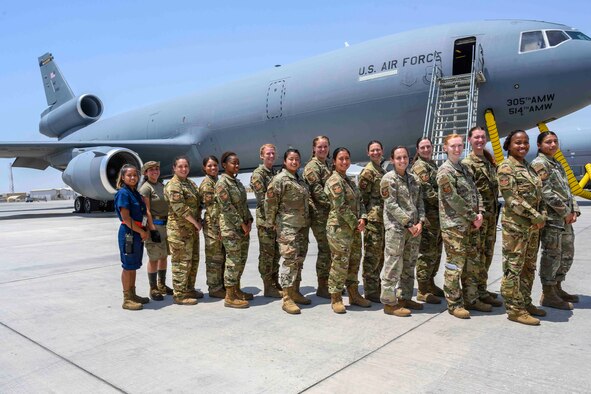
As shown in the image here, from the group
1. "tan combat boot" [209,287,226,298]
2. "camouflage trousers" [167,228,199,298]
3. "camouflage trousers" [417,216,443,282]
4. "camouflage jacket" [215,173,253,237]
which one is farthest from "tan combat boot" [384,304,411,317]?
"camouflage trousers" [167,228,199,298]

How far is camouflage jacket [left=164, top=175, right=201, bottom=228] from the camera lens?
468 centimetres

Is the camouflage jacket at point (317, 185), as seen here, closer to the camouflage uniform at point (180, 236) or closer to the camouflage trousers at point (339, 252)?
the camouflage trousers at point (339, 252)

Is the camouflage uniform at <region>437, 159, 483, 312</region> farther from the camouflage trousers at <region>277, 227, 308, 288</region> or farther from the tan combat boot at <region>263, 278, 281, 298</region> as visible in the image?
the tan combat boot at <region>263, 278, 281, 298</region>

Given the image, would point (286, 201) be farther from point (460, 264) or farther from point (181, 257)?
point (460, 264)

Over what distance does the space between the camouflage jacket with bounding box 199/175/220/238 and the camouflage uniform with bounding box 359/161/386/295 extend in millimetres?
1544

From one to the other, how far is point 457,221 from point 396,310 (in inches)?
37.4

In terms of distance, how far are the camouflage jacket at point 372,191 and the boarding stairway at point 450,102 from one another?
4742mm

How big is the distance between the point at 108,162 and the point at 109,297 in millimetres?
10079

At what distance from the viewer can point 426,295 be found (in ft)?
14.6

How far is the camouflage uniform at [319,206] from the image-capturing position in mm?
4594

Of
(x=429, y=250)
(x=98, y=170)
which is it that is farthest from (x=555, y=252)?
(x=98, y=170)

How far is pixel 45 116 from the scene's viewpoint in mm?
24203

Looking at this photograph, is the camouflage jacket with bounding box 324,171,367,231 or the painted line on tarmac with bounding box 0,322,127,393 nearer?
the painted line on tarmac with bounding box 0,322,127,393

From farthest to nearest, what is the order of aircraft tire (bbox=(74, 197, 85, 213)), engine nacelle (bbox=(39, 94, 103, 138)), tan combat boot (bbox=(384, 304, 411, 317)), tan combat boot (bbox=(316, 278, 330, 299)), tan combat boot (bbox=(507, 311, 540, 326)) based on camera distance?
engine nacelle (bbox=(39, 94, 103, 138)), aircraft tire (bbox=(74, 197, 85, 213)), tan combat boot (bbox=(316, 278, 330, 299)), tan combat boot (bbox=(384, 304, 411, 317)), tan combat boot (bbox=(507, 311, 540, 326))
